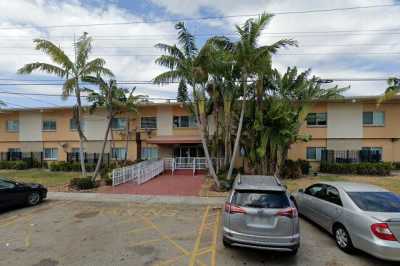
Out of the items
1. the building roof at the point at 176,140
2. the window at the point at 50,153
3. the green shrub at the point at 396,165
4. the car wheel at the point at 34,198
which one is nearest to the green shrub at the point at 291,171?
the building roof at the point at 176,140

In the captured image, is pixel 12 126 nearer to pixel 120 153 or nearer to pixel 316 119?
pixel 120 153

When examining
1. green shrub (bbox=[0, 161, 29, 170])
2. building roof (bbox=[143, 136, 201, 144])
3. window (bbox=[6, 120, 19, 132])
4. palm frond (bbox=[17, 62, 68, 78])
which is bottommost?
green shrub (bbox=[0, 161, 29, 170])

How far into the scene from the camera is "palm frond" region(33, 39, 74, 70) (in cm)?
1352

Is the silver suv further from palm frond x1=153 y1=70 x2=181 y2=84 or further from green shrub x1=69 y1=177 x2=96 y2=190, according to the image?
green shrub x1=69 y1=177 x2=96 y2=190

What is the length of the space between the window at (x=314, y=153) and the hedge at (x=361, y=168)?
4.23ft

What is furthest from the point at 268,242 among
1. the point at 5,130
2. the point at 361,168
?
the point at 5,130

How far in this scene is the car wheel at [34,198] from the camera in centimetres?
1074

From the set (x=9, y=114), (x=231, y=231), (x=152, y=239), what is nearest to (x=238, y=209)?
(x=231, y=231)

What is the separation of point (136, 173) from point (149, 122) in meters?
7.64

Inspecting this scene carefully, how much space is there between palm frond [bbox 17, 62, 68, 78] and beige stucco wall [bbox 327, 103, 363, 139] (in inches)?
790

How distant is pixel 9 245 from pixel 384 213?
8.92m

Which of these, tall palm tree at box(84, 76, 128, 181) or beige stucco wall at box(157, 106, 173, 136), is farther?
beige stucco wall at box(157, 106, 173, 136)

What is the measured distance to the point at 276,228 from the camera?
17.1 ft

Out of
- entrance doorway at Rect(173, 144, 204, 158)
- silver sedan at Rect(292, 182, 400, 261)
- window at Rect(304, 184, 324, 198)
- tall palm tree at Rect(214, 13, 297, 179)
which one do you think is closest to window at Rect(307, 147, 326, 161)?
entrance doorway at Rect(173, 144, 204, 158)
